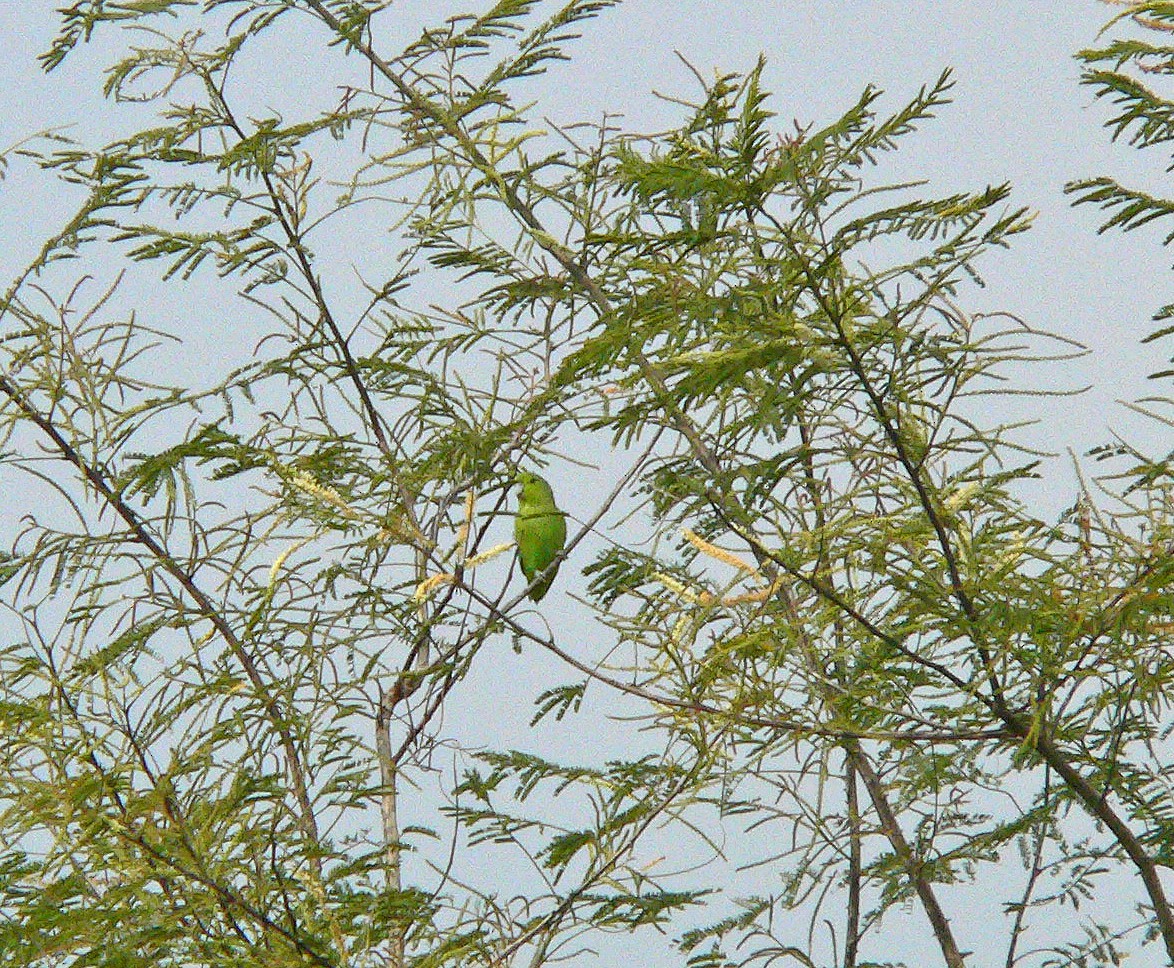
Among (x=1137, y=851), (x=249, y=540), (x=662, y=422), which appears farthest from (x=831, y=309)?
(x=249, y=540)

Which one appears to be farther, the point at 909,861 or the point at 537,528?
the point at 537,528

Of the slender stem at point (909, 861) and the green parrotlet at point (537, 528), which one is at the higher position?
the green parrotlet at point (537, 528)

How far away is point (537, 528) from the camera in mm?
4180

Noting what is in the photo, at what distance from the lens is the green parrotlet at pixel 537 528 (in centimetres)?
418

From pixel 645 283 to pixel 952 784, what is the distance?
175cm

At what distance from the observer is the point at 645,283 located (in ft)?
11.1

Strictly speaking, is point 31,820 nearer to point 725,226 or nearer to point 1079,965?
point 725,226

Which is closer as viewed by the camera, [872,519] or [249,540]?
[872,519]

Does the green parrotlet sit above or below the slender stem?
above

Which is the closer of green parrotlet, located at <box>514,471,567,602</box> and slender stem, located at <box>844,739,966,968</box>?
slender stem, located at <box>844,739,966,968</box>

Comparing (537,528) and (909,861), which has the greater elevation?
(537,528)

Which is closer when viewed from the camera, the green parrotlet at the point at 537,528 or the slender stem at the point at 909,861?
the slender stem at the point at 909,861

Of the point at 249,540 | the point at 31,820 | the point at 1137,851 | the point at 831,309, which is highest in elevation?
the point at 249,540

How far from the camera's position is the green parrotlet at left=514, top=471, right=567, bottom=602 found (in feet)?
13.7
